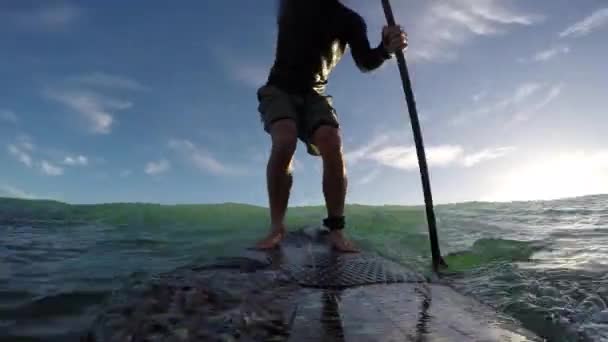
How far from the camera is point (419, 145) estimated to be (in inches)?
157

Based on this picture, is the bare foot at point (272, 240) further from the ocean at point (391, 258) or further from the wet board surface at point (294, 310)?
the wet board surface at point (294, 310)

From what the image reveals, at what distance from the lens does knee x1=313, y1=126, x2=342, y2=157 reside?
3.92m

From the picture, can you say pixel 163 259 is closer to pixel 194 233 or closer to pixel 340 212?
pixel 340 212

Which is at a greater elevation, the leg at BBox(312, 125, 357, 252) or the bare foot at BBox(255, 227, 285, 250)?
the leg at BBox(312, 125, 357, 252)

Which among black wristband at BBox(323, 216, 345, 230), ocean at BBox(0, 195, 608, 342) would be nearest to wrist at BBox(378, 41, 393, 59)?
black wristband at BBox(323, 216, 345, 230)

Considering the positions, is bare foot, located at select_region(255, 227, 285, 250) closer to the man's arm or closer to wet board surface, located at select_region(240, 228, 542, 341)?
wet board surface, located at select_region(240, 228, 542, 341)

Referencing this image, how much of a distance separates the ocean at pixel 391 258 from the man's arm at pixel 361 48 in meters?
1.55

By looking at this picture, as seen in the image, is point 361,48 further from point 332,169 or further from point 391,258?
point 391,258

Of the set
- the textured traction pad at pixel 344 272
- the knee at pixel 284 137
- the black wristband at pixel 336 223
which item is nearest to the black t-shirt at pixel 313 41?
the knee at pixel 284 137

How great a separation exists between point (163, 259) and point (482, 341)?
3393 millimetres

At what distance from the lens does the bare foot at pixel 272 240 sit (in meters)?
3.57

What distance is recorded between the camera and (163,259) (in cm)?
438

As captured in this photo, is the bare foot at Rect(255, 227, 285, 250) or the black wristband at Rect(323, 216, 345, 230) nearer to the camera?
the bare foot at Rect(255, 227, 285, 250)

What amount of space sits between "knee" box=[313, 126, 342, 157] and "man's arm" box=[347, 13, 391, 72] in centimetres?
65
